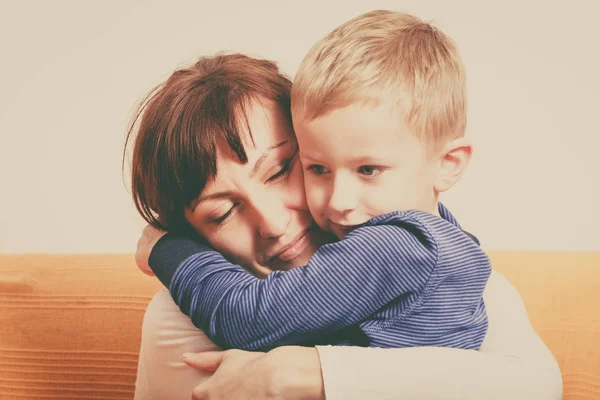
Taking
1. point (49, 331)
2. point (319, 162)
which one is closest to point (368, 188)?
point (319, 162)

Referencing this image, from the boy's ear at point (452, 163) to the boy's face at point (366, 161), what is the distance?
0.09 feet

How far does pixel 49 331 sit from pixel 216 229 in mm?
942

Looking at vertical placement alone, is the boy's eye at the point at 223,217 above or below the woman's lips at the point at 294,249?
above

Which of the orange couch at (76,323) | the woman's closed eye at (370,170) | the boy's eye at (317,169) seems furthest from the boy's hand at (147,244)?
the orange couch at (76,323)

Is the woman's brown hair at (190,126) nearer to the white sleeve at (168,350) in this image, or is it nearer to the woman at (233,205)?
the woman at (233,205)

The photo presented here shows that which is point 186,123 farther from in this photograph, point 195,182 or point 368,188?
point 368,188

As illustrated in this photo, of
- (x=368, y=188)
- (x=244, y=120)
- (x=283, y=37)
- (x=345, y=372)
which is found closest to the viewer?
(x=345, y=372)

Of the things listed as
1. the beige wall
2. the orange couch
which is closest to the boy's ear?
the orange couch

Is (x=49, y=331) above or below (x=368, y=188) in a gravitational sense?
below

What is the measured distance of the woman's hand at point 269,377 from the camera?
106 centimetres

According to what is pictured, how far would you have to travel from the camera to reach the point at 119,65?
2.78 meters

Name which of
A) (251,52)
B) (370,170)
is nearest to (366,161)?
(370,170)

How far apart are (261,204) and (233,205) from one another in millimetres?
68

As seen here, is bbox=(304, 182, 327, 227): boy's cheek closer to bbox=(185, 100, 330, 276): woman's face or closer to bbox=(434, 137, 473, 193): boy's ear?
bbox=(185, 100, 330, 276): woman's face
